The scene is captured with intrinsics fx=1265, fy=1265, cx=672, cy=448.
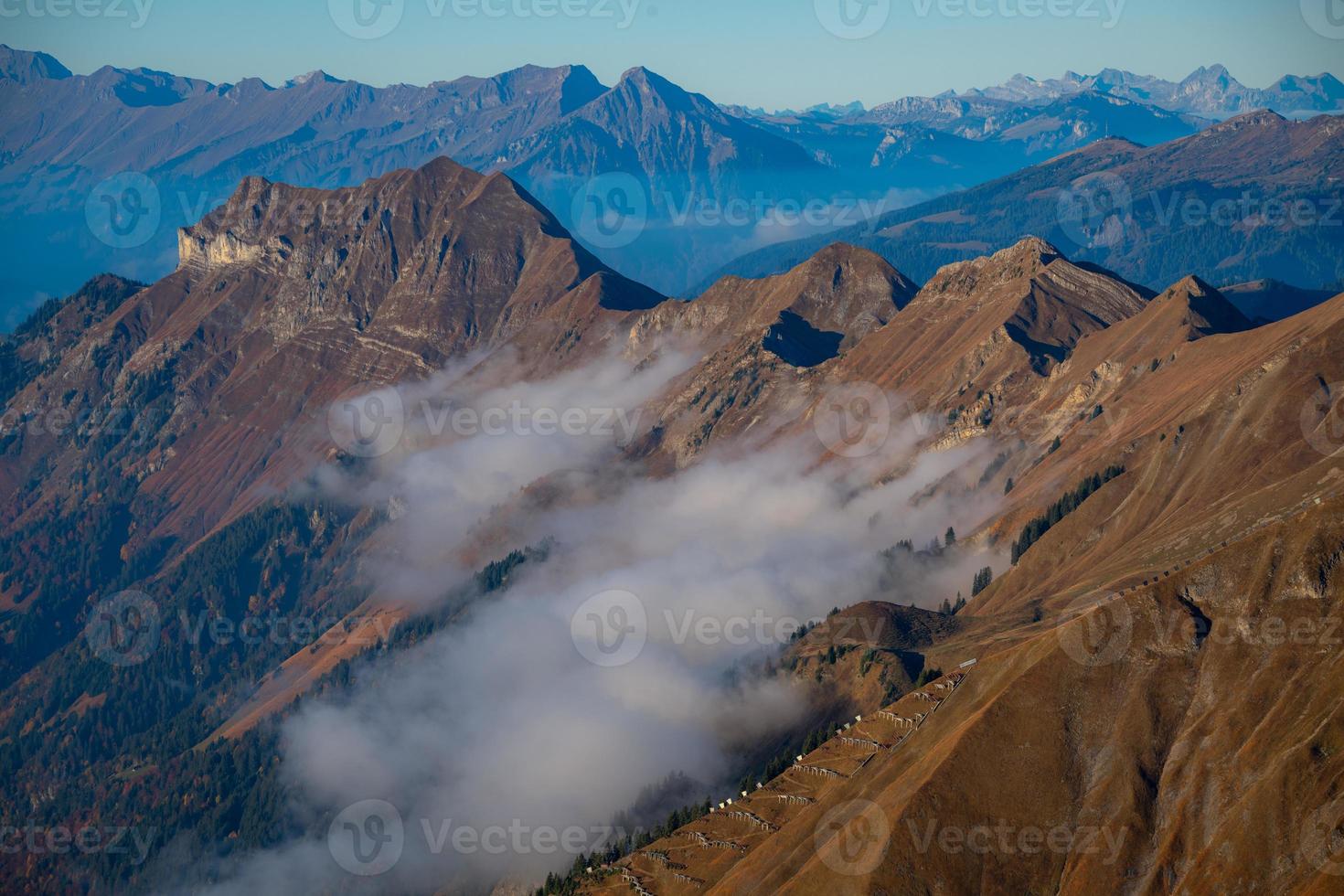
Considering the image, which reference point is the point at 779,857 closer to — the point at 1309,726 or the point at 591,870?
the point at 591,870

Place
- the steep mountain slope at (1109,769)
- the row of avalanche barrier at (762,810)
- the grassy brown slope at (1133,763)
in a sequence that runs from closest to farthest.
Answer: the grassy brown slope at (1133,763) < the steep mountain slope at (1109,769) < the row of avalanche barrier at (762,810)

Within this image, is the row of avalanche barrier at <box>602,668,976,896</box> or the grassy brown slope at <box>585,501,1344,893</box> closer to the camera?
the grassy brown slope at <box>585,501,1344,893</box>

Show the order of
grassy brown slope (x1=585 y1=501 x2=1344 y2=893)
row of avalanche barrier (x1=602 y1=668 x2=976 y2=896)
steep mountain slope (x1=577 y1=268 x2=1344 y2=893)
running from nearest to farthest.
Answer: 1. grassy brown slope (x1=585 y1=501 x2=1344 y2=893)
2. steep mountain slope (x1=577 y1=268 x2=1344 y2=893)
3. row of avalanche barrier (x1=602 y1=668 x2=976 y2=896)

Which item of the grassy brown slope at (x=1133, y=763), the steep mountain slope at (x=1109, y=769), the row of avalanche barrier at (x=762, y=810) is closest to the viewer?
the grassy brown slope at (x=1133, y=763)

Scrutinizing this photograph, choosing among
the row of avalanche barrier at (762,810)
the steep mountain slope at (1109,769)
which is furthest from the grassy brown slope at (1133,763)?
the row of avalanche barrier at (762,810)

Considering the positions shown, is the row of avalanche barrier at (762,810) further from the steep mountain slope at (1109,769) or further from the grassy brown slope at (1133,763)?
the grassy brown slope at (1133,763)

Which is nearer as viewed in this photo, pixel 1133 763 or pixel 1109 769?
pixel 1133 763

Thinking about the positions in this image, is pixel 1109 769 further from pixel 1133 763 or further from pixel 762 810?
pixel 762 810

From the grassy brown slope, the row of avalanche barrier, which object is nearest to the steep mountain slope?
the grassy brown slope

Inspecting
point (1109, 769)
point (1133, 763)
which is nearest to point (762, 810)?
point (1109, 769)

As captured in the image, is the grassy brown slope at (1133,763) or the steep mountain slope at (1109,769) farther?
the steep mountain slope at (1109,769)

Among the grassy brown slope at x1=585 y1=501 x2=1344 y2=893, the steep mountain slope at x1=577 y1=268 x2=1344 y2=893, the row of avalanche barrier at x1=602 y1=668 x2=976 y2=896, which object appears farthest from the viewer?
the row of avalanche barrier at x1=602 y1=668 x2=976 y2=896

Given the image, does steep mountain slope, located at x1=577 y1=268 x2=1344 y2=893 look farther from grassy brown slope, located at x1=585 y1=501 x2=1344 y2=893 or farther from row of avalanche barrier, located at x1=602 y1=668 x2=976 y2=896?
row of avalanche barrier, located at x1=602 y1=668 x2=976 y2=896
